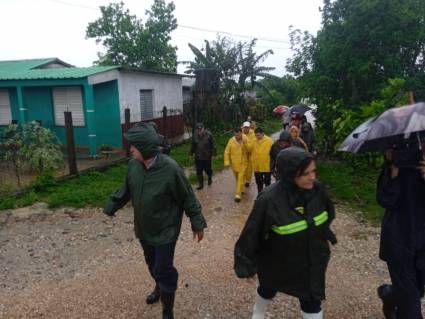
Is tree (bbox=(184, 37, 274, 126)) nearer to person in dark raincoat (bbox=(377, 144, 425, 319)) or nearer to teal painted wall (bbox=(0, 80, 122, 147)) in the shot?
teal painted wall (bbox=(0, 80, 122, 147))

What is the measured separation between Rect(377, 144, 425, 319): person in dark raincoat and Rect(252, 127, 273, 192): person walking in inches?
181

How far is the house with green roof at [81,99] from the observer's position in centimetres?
1201

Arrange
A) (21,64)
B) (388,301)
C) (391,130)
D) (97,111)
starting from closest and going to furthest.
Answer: (391,130) → (388,301) → (97,111) → (21,64)

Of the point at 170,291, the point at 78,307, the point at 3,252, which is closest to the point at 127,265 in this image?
the point at 78,307

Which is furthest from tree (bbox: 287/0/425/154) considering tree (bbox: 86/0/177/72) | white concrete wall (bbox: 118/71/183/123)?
tree (bbox: 86/0/177/72)

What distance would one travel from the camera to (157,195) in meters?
3.32

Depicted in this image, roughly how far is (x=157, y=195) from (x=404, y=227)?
189cm

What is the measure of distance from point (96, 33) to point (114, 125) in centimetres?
1899

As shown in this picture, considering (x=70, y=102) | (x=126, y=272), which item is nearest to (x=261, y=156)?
(x=126, y=272)

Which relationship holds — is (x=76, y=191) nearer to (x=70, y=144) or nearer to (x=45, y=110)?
(x=70, y=144)

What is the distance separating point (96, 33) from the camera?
29.4 metres

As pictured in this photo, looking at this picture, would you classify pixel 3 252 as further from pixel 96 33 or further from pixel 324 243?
pixel 96 33

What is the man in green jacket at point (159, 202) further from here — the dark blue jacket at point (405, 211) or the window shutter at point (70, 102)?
the window shutter at point (70, 102)

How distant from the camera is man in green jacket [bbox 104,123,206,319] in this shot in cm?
333
